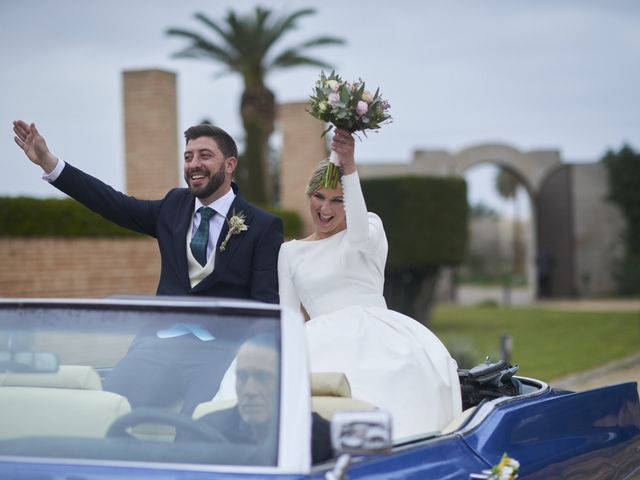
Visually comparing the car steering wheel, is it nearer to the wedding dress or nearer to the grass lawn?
the wedding dress

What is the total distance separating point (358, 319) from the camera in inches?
183

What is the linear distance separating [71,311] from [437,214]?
1931cm

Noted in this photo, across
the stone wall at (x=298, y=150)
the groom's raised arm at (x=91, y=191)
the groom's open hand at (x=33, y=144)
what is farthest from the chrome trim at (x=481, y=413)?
the stone wall at (x=298, y=150)

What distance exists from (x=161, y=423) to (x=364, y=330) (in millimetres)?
1481

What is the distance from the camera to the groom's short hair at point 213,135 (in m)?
4.94

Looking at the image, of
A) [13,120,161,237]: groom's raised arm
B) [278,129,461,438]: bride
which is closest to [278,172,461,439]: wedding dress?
[278,129,461,438]: bride

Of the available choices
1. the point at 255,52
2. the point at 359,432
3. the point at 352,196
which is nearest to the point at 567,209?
the point at 255,52

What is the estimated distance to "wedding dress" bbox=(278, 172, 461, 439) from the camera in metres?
4.19

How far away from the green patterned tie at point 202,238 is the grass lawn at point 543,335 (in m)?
8.78

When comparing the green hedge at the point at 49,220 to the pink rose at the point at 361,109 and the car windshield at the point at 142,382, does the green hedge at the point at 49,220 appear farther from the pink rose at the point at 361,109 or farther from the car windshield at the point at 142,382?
the car windshield at the point at 142,382

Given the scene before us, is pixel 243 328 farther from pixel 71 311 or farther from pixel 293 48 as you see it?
pixel 293 48

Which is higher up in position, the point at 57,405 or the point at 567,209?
the point at 567,209

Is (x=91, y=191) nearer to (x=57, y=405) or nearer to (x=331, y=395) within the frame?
(x=331, y=395)

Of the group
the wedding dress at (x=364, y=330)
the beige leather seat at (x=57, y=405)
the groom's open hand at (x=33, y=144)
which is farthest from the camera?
the groom's open hand at (x=33, y=144)
